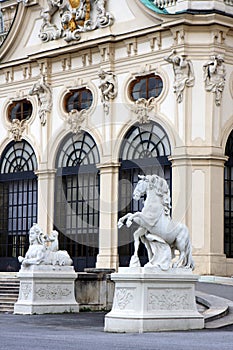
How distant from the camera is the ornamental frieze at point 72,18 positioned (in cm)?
4512

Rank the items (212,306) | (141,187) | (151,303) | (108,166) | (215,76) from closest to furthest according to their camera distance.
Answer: (151,303)
(141,187)
(212,306)
(215,76)
(108,166)

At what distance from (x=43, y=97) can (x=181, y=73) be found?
30.3 ft

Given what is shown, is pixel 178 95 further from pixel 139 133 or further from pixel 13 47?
pixel 13 47

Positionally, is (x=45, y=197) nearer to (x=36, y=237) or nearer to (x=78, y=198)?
(x=78, y=198)

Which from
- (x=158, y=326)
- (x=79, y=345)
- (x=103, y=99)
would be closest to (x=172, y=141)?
(x=103, y=99)

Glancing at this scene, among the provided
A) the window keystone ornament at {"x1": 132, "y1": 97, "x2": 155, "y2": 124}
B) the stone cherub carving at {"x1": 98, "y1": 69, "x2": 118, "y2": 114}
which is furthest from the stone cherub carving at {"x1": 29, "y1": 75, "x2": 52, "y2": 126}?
the window keystone ornament at {"x1": 132, "y1": 97, "x2": 155, "y2": 124}

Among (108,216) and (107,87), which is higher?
(107,87)

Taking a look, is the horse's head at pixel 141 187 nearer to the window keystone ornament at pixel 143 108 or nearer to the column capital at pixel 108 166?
the window keystone ornament at pixel 143 108

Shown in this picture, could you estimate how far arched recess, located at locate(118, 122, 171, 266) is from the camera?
138ft

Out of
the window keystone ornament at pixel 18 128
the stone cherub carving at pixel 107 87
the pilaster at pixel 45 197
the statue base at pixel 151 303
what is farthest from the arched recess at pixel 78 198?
the statue base at pixel 151 303

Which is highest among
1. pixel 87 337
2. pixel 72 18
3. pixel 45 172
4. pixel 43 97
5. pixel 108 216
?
pixel 72 18

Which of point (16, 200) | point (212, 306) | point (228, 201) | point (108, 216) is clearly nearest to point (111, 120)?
point (108, 216)

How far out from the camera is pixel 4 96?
50.2 meters

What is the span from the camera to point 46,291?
1127 inches
